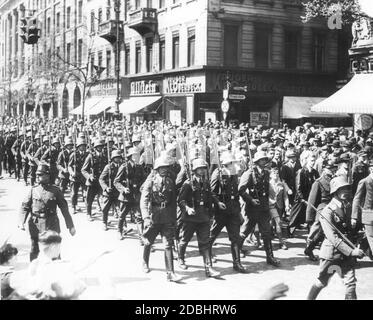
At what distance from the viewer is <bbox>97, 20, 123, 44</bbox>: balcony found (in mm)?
38312

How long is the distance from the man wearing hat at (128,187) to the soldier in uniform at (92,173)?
159 centimetres

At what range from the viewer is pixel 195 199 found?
9180mm

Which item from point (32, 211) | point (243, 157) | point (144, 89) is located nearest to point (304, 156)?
point (243, 157)

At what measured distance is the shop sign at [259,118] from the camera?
31.3m

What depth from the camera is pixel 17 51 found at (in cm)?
6253

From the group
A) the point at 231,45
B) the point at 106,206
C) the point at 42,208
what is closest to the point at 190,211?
the point at 42,208

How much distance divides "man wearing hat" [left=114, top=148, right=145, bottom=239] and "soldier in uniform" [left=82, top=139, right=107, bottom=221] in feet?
5.22

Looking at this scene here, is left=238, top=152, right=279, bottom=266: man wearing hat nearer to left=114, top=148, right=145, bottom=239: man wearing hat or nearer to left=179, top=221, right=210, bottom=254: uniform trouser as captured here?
left=179, top=221, right=210, bottom=254: uniform trouser

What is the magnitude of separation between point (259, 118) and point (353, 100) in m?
12.9

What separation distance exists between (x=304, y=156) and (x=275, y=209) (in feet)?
13.1

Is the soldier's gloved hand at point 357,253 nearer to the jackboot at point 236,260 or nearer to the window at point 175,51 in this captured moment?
the jackboot at point 236,260

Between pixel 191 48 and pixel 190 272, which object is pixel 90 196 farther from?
pixel 191 48

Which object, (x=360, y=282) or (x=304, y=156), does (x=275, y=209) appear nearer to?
(x=360, y=282)

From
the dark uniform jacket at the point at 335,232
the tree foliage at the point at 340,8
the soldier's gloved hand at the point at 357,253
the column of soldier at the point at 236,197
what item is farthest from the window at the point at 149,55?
the soldier's gloved hand at the point at 357,253
